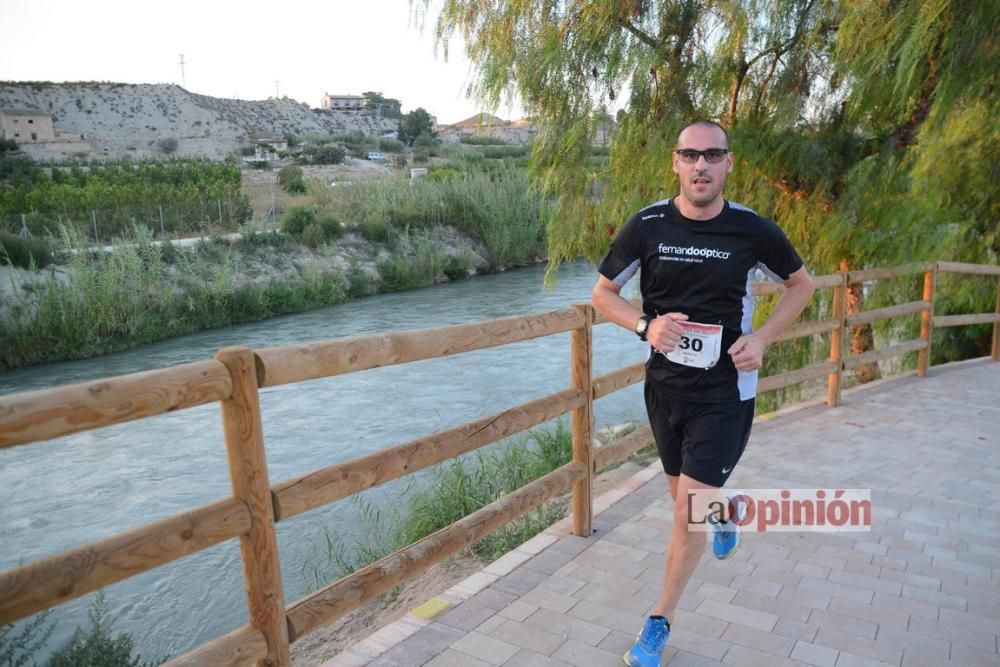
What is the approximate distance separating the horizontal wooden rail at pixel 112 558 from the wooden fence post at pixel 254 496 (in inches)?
2.2

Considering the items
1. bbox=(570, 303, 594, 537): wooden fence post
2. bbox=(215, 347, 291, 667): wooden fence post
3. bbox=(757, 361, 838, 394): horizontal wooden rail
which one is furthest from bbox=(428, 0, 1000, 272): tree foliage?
bbox=(215, 347, 291, 667): wooden fence post

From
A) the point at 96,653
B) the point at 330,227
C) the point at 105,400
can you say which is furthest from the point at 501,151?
the point at 105,400

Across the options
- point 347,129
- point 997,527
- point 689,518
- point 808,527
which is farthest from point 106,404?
point 347,129

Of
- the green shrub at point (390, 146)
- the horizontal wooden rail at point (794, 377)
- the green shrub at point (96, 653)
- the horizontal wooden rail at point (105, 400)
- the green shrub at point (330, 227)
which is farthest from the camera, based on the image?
the green shrub at point (390, 146)


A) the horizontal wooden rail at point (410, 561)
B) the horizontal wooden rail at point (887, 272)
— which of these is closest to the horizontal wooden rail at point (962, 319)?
the horizontal wooden rail at point (887, 272)

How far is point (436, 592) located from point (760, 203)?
488 cm

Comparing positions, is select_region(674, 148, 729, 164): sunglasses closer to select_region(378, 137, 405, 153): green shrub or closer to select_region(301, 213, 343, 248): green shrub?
select_region(301, 213, 343, 248): green shrub

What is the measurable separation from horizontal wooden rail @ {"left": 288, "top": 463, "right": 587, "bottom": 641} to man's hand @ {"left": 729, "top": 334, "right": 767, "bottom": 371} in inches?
55.4

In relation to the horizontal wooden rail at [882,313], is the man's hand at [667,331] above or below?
above

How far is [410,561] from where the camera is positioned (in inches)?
121

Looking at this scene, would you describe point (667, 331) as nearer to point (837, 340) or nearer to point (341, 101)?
point (837, 340)

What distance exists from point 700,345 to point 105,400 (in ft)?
6.40

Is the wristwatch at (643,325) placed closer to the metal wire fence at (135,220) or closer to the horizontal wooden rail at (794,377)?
the horizontal wooden rail at (794,377)

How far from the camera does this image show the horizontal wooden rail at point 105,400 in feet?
5.81
